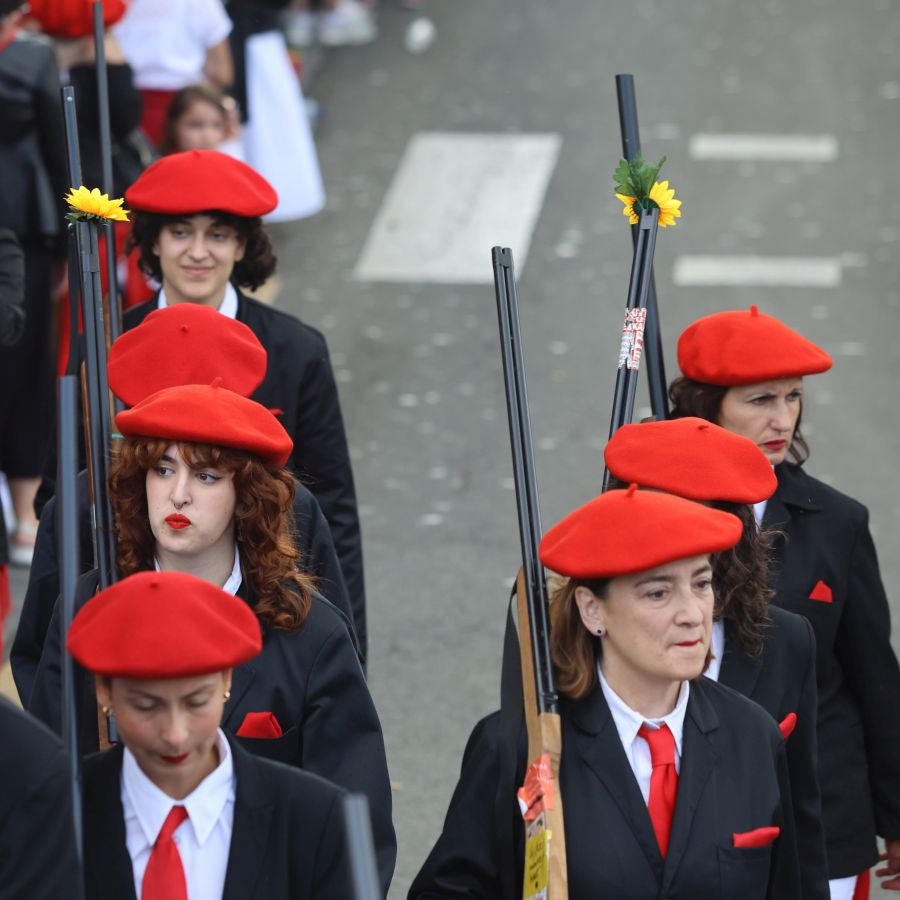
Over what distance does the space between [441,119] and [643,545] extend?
1017 cm

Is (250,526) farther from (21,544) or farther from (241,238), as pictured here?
(21,544)

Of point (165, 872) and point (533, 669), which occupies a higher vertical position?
point (533, 669)

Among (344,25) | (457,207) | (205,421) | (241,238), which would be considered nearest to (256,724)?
(205,421)

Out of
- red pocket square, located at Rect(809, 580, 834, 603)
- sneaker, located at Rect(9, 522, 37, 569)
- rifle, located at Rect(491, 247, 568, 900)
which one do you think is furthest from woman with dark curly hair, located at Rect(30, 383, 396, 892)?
sneaker, located at Rect(9, 522, 37, 569)

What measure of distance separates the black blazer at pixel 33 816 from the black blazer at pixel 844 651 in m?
2.16

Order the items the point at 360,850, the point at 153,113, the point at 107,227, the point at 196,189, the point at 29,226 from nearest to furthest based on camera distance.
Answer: the point at 360,850, the point at 107,227, the point at 196,189, the point at 29,226, the point at 153,113

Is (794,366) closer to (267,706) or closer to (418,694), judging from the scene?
(267,706)

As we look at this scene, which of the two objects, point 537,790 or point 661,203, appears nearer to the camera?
point 537,790

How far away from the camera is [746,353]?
5.07 meters

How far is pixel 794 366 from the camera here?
16.6ft

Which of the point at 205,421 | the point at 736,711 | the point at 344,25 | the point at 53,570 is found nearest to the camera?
the point at 736,711

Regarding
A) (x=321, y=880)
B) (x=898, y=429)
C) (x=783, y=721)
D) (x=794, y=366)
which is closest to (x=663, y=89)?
(x=898, y=429)

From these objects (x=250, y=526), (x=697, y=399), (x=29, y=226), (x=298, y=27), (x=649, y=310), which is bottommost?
(x=250, y=526)

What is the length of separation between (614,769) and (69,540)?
1.10 meters
